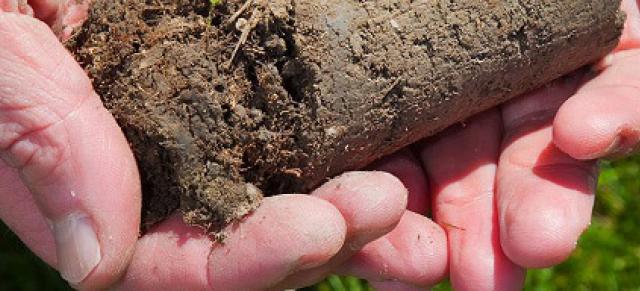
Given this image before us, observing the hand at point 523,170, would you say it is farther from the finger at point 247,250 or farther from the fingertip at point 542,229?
the finger at point 247,250

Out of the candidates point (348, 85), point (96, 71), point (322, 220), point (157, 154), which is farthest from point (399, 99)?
point (96, 71)

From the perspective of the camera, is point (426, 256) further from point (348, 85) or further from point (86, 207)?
point (86, 207)

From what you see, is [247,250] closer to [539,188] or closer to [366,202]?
[366,202]

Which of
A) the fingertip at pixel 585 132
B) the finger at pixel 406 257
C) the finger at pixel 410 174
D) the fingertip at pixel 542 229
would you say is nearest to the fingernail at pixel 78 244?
the finger at pixel 406 257

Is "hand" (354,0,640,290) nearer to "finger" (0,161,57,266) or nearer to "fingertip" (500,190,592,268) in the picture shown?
"fingertip" (500,190,592,268)

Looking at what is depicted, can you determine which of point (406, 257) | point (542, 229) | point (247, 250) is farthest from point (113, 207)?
point (542, 229)

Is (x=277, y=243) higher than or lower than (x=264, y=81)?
lower
